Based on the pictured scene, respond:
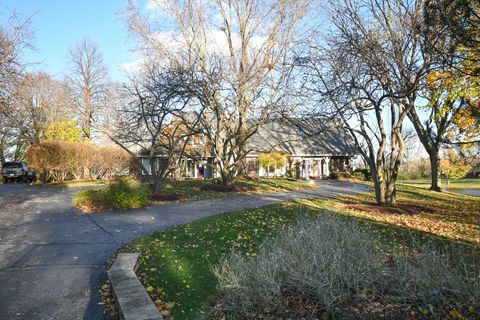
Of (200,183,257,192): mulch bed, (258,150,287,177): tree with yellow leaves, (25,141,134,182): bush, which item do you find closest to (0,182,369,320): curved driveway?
(200,183,257,192): mulch bed

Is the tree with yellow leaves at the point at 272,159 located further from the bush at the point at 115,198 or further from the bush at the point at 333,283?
the bush at the point at 333,283

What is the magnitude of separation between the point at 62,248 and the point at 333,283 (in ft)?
20.2

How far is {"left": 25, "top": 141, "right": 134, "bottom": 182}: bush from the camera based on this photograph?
84.4 feet

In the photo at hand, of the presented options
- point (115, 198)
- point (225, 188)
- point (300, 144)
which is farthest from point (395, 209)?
point (300, 144)

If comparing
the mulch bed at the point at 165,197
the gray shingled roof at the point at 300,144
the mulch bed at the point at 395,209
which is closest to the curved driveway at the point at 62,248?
the mulch bed at the point at 165,197

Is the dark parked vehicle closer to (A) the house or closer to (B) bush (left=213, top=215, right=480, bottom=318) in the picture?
(A) the house

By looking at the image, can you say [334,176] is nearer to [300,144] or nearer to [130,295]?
[300,144]

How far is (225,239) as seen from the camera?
839 cm

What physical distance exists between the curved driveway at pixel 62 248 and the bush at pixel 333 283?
183cm

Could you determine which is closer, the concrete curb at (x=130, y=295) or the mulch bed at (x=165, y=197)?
the concrete curb at (x=130, y=295)

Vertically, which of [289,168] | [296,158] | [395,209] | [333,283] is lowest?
[395,209]

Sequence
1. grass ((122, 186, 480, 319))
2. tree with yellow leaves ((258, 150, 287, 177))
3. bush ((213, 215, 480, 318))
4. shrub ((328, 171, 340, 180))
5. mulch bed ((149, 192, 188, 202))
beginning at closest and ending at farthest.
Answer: bush ((213, 215, 480, 318)), grass ((122, 186, 480, 319)), mulch bed ((149, 192, 188, 202)), tree with yellow leaves ((258, 150, 287, 177)), shrub ((328, 171, 340, 180))

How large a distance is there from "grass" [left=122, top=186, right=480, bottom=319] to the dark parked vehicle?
2868cm

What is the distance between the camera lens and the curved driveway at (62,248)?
5059mm
